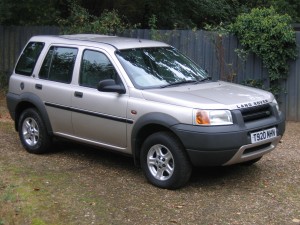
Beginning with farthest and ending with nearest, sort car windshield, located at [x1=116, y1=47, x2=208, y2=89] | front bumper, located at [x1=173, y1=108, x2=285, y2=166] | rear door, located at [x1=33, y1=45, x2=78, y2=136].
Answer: rear door, located at [x1=33, y1=45, x2=78, y2=136]
car windshield, located at [x1=116, y1=47, x2=208, y2=89]
front bumper, located at [x1=173, y1=108, x2=285, y2=166]

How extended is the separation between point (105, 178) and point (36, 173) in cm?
94

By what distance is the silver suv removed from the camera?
20.1 ft

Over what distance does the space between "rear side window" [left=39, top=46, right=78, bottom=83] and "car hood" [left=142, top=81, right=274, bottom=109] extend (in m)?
1.49

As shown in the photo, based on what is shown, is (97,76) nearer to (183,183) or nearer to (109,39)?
(109,39)

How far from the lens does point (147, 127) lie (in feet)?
21.5

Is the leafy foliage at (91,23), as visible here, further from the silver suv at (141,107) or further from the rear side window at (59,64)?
the rear side window at (59,64)

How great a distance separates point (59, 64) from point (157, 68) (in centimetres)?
152

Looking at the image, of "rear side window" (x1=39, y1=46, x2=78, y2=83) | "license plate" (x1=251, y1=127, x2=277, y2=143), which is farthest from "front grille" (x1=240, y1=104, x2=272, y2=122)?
"rear side window" (x1=39, y1=46, x2=78, y2=83)

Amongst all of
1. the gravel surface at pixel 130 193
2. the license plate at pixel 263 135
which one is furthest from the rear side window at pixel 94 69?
the license plate at pixel 263 135

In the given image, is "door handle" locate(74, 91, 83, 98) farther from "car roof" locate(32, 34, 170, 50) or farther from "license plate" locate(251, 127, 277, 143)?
"license plate" locate(251, 127, 277, 143)

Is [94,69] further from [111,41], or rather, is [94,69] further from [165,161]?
[165,161]

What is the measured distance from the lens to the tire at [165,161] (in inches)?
245

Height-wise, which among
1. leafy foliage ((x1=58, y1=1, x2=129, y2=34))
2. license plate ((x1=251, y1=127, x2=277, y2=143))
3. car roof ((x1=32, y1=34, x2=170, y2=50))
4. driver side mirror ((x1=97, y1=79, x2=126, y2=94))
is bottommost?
license plate ((x1=251, y1=127, x2=277, y2=143))

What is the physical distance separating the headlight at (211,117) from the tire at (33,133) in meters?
2.80
